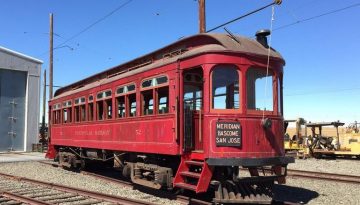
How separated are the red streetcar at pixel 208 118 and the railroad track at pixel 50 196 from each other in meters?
1.17

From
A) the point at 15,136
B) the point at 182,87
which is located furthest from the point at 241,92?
the point at 15,136

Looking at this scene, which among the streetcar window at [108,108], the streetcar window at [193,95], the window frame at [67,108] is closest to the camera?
the streetcar window at [193,95]

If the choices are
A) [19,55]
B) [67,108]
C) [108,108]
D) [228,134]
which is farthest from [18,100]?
[228,134]

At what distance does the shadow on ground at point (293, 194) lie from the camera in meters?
10.1

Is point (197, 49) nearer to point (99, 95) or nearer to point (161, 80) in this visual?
point (161, 80)

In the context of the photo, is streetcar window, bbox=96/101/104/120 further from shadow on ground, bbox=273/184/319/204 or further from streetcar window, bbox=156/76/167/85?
shadow on ground, bbox=273/184/319/204

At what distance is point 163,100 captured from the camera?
10.1m

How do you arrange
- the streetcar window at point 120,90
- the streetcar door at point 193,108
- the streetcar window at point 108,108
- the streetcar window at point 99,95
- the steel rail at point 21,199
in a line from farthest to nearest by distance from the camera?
the streetcar window at point 99,95, the streetcar window at point 108,108, the streetcar window at point 120,90, the streetcar door at point 193,108, the steel rail at point 21,199

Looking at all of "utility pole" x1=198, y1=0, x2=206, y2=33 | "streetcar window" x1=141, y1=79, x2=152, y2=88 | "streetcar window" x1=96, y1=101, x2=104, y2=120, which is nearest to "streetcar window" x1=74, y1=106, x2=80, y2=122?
"streetcar window" x1=96, y1=101, x2=104, y2=120

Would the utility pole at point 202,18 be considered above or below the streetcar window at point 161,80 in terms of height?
above

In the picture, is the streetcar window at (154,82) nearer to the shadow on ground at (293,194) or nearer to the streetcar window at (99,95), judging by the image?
the streetcar window at (99,95)

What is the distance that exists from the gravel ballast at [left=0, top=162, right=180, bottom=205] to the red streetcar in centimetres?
40

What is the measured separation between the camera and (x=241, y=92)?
345 inches

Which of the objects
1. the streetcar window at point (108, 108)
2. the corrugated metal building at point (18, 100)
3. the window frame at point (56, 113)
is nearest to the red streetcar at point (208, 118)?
the streetcar window at point (108, 108)
